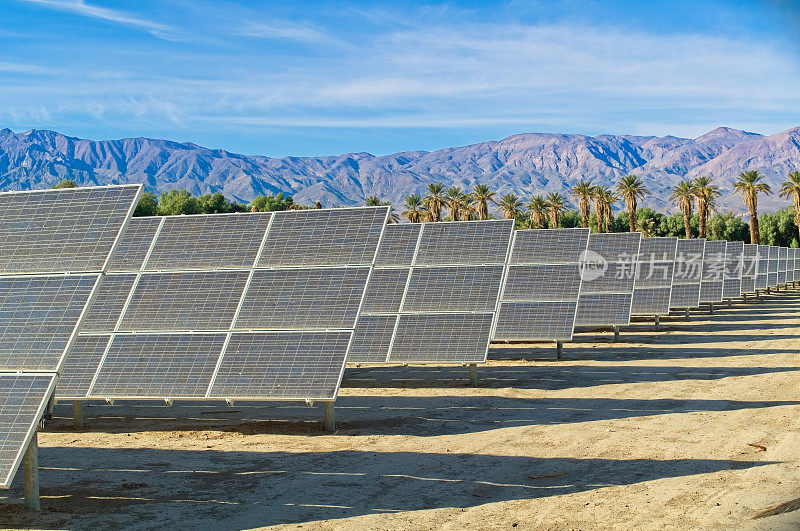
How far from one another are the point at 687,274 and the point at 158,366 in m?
35.9

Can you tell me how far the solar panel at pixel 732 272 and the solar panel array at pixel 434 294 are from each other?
31.4 m

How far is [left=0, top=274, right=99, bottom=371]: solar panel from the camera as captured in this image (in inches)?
404

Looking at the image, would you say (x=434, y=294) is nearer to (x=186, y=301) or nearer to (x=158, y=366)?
(x=186, y=301)

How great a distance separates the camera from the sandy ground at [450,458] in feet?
34.3

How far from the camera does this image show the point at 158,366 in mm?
15531

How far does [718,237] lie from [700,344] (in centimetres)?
10139

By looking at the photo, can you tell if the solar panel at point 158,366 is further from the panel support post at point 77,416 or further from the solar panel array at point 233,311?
the panel support post at point 77,416

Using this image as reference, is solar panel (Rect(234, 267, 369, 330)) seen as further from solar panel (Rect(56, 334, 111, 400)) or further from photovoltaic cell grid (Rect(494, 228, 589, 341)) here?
photovoltaic cell grid (Rect(494, 228, 589, 341))

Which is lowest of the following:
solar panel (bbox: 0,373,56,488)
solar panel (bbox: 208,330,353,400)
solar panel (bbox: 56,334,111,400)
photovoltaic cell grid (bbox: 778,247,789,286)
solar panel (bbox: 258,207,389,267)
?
photovoltaic cell grid (bbox: 778,247,789,286)

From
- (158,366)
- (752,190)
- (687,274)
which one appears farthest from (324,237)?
(752,190)

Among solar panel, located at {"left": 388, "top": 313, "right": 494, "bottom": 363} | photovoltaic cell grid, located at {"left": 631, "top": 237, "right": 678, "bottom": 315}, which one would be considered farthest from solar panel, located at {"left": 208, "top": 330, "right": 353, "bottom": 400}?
photovoltaic cell grid, located at {"left": 631, "top": 237, "right": 678, "bottom": 315}

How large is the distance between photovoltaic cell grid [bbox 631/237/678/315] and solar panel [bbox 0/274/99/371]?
3015cm

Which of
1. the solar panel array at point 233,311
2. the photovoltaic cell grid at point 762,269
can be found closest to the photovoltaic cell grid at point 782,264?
the photovoltaic cell grid at point 762,269

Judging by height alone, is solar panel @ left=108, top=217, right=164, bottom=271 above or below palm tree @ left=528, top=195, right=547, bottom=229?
above
